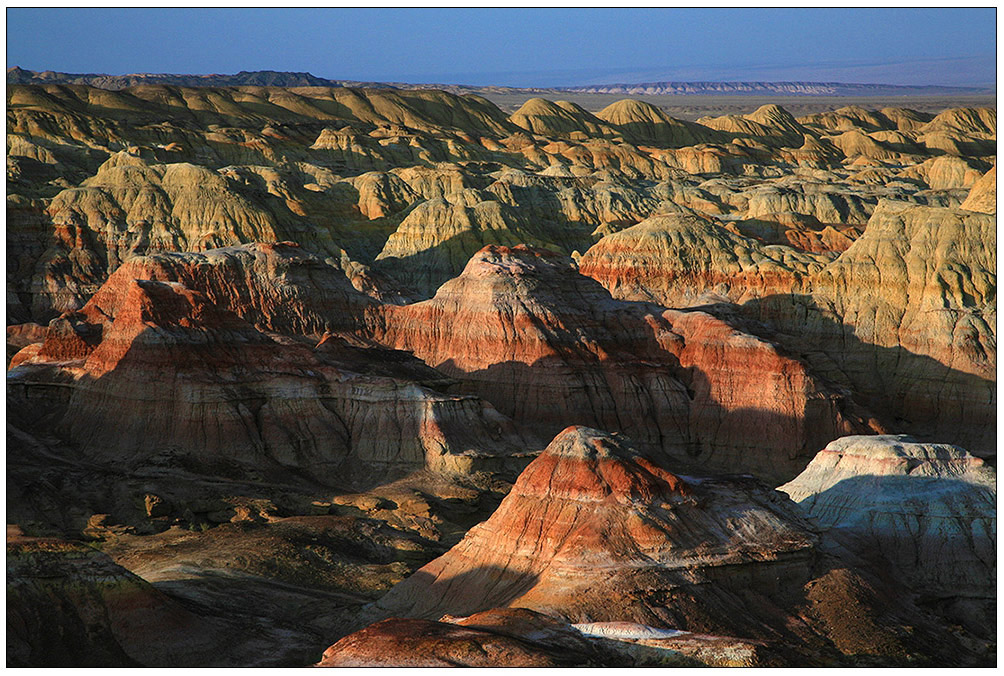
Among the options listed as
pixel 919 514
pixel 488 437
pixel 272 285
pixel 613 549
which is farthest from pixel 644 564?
pixel 272 285

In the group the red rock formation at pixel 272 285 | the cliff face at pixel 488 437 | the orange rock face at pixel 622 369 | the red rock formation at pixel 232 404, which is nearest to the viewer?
the cliff face at pixel 488 437

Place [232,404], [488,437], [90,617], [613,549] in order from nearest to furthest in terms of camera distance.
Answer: [90,617] → [613,549] → [232,404] → [488,437]

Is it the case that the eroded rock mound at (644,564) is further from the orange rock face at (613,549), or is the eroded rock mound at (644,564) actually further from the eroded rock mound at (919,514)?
the eroded rock mound at (919,514)

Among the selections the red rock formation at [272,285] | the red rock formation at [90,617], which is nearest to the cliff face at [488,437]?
the red rock formation at [90,617]

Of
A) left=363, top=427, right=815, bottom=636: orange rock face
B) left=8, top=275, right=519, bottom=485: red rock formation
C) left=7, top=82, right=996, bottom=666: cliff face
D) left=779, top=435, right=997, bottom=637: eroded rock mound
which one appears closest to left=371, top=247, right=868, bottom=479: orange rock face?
left=7, top=82, right=996, bottom=666: cliff face

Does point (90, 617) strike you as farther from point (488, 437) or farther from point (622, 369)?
point (622, 369)

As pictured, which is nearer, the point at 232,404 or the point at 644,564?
the point at 644,564

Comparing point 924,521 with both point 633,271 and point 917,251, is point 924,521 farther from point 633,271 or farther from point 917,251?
point 633,271

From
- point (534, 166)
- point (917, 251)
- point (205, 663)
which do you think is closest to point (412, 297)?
point (917, 251)

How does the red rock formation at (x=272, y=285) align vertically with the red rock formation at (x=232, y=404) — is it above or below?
above
